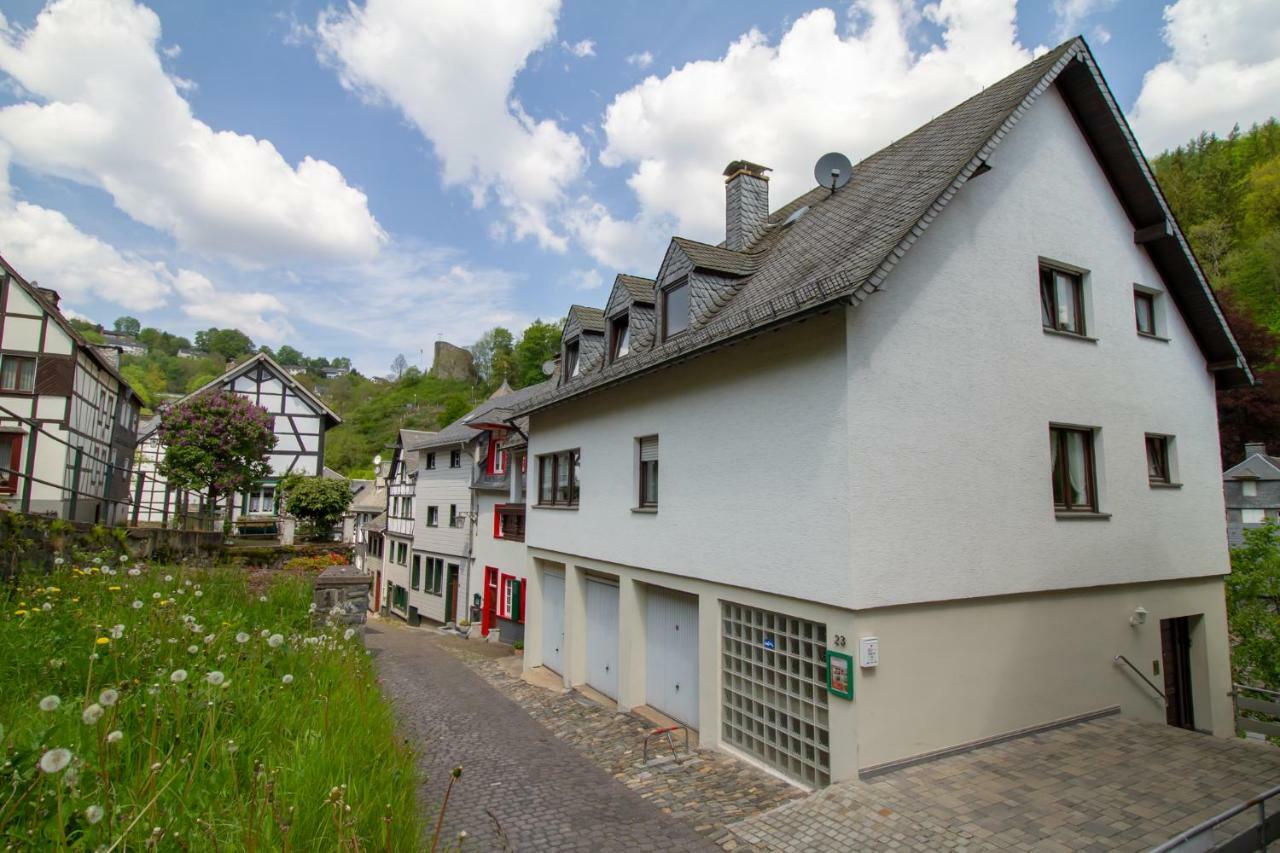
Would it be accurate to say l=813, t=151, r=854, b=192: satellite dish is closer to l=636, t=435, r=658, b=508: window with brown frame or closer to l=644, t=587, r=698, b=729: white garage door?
l=636, t=435, r=658, b=508: window with brown frame

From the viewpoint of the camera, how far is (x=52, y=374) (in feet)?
63.3

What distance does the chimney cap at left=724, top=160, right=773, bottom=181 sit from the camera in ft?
50.5

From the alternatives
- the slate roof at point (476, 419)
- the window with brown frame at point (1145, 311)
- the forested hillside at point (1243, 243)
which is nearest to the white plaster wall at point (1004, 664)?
the window with brown frame at point (1145, 311)

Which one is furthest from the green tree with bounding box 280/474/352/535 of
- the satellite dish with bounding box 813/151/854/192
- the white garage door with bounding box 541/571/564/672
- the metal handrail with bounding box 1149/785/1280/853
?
the metal handrail with bounding box 1149/785/1280/853

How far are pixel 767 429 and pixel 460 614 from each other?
22094mm

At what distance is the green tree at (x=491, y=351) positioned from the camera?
84.4m

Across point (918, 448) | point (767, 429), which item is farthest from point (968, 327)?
point (767, 429)

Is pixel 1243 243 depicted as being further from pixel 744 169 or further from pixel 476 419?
pixel 476 419

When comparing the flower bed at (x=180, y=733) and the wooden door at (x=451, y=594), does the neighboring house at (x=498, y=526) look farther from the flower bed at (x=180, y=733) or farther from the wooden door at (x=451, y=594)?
the flower bed at (x=180, y=733)

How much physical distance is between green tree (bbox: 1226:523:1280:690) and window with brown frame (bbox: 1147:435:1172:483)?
19.9 feet

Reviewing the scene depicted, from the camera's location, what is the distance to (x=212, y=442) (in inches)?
794

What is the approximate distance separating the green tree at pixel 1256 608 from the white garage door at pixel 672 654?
12343 mm

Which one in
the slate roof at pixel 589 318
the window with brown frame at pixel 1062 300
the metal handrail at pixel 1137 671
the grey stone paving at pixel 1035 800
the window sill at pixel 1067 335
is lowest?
the grey stone paving at pixel 1035 800

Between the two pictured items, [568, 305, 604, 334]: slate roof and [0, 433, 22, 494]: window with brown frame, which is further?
[0, 433, 22, 494]: window with brown frame
